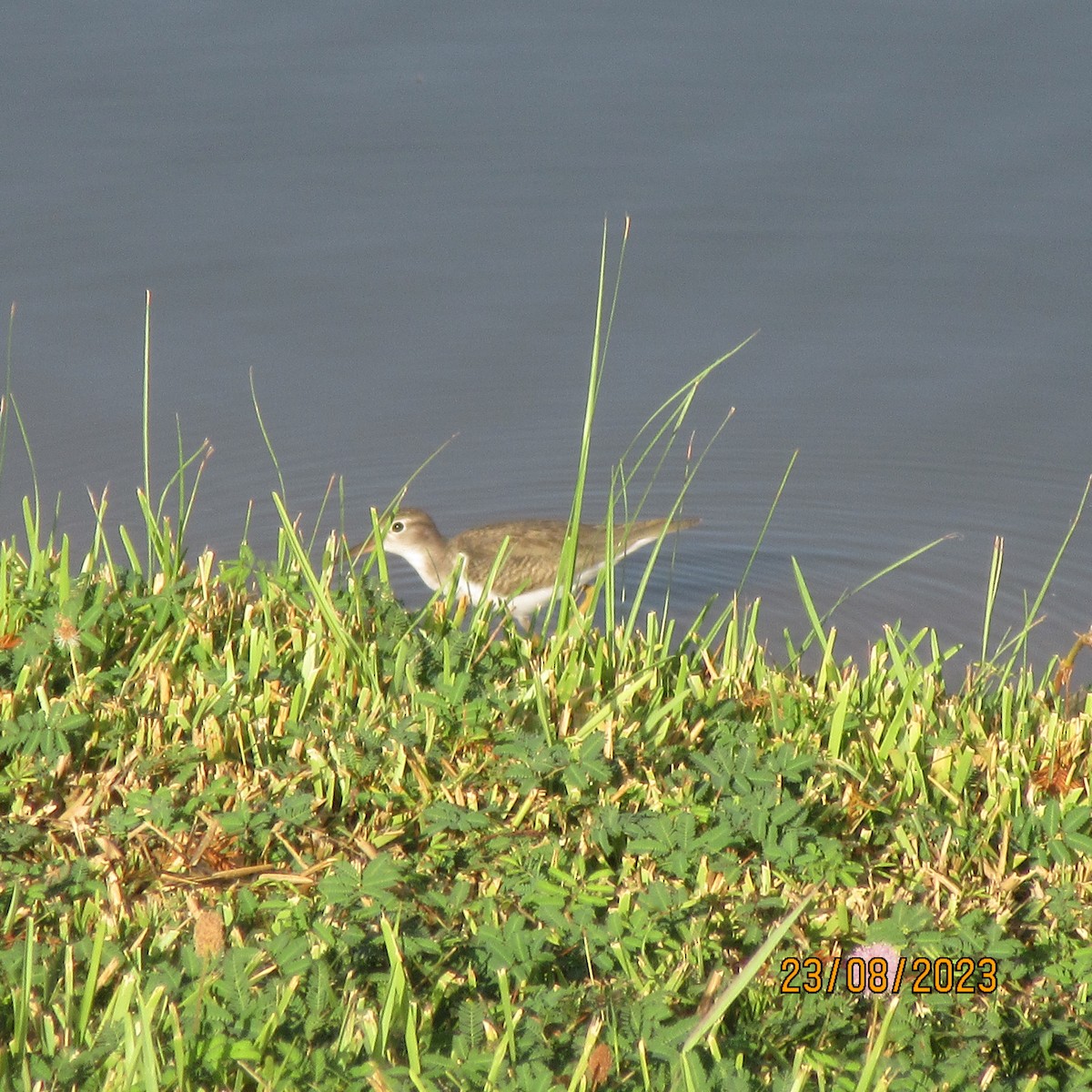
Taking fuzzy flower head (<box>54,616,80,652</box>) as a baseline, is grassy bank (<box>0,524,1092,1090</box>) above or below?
below

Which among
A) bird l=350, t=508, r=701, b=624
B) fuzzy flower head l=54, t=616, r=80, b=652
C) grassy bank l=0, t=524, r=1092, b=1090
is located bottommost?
bird l=350, t=508, r=701, b=624

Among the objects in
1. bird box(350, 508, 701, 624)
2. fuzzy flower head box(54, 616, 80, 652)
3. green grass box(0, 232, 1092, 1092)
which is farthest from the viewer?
bird box(350, 508, 701, 624)

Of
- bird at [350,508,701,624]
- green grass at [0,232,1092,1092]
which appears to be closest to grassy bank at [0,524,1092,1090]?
green grass at [0,232,1092,1092]

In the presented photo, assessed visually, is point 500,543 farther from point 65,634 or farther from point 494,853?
point 494,853

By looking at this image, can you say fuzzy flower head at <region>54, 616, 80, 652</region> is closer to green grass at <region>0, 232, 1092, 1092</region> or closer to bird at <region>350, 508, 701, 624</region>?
green grass at <region>0, 232, 1092, 1092</region>

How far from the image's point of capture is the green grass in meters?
2.71

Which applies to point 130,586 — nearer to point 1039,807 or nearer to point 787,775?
point 787,775

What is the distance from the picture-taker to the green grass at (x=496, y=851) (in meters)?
2.71

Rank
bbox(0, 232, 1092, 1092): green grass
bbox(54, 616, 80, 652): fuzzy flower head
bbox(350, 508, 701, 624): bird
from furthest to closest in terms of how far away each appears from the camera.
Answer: bbox(350, 508, 701, 624): bird → bbox(54, 616, 80, 652): fuzzy flower head → bbox(0, 232, 1092, 1092): green grass

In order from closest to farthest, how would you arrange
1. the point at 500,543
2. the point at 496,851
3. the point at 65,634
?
the point at 496,851, the point at 65,634, the point at 500,543

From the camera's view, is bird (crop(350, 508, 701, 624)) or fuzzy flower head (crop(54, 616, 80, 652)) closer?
fuzzy flower head (crop(54, 616, 80, 652))

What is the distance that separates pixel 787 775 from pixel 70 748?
157 centimetres

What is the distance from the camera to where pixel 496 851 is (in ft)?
10.7

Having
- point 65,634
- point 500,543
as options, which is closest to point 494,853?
point 65,634
